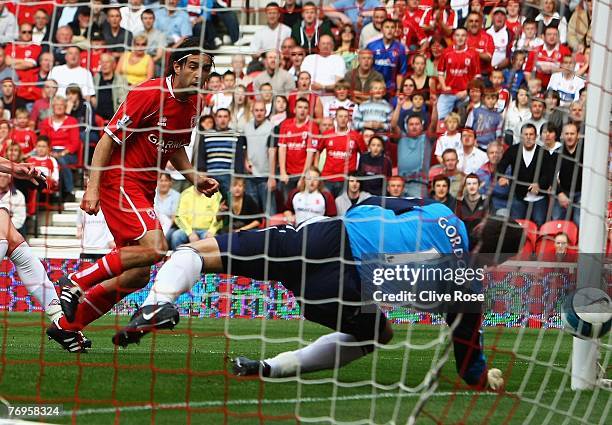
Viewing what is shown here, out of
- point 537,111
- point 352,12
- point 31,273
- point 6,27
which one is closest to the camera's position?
point 31,273

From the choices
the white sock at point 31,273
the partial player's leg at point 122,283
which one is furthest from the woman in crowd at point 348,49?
the white sock at point 31,273

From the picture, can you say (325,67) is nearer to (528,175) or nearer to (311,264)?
(528,175)

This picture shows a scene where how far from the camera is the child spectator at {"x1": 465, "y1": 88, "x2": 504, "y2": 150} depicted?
10578mm

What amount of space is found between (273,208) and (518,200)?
2981mm

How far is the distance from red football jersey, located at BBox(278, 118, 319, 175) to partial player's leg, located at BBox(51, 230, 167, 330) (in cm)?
373

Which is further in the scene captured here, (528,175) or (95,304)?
(528,175)

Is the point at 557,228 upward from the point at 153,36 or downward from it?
downward

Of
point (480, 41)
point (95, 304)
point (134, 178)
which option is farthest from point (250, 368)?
point (480, 41)

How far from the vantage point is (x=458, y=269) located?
22.0 ft

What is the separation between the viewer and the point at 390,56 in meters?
11.1

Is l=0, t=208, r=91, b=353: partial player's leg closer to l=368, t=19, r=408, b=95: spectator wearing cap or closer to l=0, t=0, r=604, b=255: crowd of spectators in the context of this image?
l=0, t=0, r=604, b=255: crowd of spectators

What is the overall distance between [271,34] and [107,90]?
6.33 ft

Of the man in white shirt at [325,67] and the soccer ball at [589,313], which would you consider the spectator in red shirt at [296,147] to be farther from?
the soccer ball at [589,313]

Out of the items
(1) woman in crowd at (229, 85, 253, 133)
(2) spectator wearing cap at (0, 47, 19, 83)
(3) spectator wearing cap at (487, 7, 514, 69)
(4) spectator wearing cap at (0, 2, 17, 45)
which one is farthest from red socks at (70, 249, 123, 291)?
(4) spectator wearing cap at (0, 2, 17, 45)
